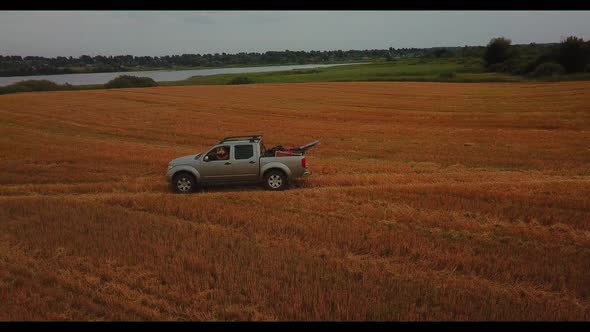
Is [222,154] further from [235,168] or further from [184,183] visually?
[184,183]

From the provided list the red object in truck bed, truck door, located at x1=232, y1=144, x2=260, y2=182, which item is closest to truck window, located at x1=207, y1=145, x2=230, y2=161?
truck door, located at x1=232, y1=144, x2=260, y2=182

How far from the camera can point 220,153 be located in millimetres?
12656

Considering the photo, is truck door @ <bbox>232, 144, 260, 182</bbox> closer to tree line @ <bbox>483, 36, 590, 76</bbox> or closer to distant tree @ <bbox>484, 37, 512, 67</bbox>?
tree line @ <bbox>483, 36, 590, 76</bbox>

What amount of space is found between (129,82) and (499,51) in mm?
70245

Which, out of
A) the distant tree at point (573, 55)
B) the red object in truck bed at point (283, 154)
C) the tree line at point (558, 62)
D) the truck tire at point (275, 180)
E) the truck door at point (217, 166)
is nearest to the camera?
the truck door at point (217, 166)

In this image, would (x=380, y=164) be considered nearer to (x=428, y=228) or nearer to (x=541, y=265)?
(x=428, y=228)

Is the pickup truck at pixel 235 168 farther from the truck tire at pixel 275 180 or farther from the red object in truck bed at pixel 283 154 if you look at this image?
the red object in truck bed at pixel 283 154

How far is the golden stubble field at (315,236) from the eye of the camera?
592 cm

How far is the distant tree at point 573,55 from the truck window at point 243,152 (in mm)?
74466

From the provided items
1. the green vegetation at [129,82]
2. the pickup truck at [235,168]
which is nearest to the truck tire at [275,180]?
the pickup truck at [235,168]

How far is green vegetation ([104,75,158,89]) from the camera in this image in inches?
3058

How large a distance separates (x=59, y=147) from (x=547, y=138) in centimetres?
2282

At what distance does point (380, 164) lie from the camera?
16266mm
